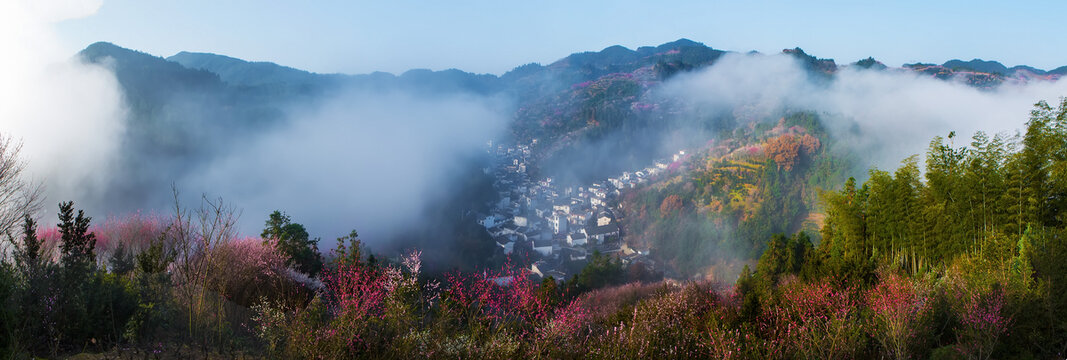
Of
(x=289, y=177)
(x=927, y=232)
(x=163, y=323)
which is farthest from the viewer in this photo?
(x=289, y=177)

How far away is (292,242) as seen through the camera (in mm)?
9711

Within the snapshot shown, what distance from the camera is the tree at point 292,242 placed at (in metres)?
9.37

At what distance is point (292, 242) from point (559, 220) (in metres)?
22.8

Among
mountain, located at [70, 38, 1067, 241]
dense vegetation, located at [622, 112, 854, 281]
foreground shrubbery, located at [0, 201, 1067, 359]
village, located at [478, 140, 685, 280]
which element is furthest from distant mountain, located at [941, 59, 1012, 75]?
foreground shrubbery, located at [0, 201, 1067, 359]

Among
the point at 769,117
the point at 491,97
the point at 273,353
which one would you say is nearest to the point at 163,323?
the point at 273,353

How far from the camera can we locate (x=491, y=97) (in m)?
72.6

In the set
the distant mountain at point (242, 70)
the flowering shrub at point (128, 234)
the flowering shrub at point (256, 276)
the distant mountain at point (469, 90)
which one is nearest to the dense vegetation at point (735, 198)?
the distant mountain at point (469, 90)

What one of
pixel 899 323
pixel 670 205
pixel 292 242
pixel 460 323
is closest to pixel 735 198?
pixel 670 205

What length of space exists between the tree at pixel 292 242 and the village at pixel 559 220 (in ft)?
43.7

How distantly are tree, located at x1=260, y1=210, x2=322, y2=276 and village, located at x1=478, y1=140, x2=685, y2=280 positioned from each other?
43.7 feet

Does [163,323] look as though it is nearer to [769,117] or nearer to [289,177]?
[289,177]

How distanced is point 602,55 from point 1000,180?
76.5m

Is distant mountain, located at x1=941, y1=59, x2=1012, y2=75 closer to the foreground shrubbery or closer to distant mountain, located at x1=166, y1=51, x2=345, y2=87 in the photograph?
the foreground shrubbery

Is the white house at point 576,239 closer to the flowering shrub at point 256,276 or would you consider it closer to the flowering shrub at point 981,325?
the flowering shrub at point 256,276
